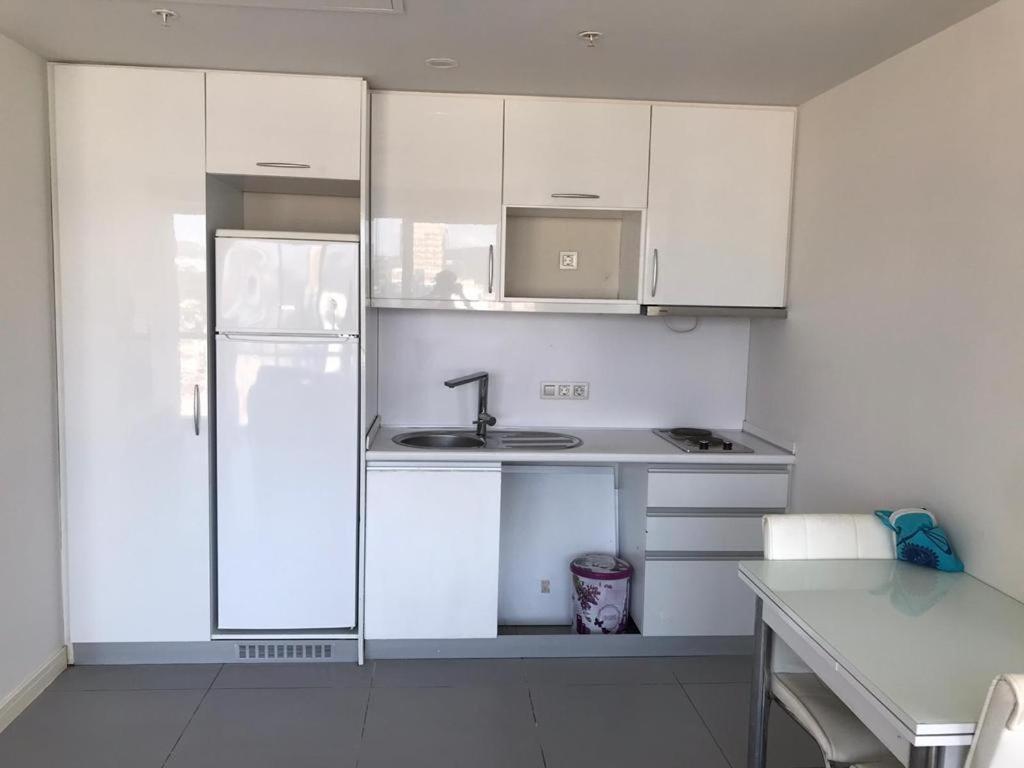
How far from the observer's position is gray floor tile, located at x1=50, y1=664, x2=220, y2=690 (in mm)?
2941

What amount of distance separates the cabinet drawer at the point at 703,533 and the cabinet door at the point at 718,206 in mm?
933

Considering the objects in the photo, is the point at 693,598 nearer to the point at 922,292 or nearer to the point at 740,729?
the point at 740,729

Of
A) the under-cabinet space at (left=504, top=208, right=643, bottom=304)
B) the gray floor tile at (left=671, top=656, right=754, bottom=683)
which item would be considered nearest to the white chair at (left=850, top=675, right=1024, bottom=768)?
the gray floor tile at (left=671, top=656, right=754, bottom=683)

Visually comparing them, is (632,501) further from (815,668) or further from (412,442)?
(815,668)

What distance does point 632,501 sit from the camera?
11.3ft

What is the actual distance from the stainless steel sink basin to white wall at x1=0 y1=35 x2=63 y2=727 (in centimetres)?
141

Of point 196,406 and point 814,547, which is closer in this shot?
point 814,547

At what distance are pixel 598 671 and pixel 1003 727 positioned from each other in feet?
6.90

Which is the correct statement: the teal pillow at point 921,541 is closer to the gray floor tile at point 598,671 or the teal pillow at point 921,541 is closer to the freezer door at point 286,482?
the gray floor tile at point 598,671

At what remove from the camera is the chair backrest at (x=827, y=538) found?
2.14 m

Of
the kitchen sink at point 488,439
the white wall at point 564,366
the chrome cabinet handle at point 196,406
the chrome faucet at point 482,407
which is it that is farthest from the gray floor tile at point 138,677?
the chrome faucet at point 482,407

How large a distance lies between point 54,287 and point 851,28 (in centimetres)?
294

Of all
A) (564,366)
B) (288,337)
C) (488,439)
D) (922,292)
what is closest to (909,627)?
(922,292)

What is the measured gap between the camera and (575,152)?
3.23 metres
